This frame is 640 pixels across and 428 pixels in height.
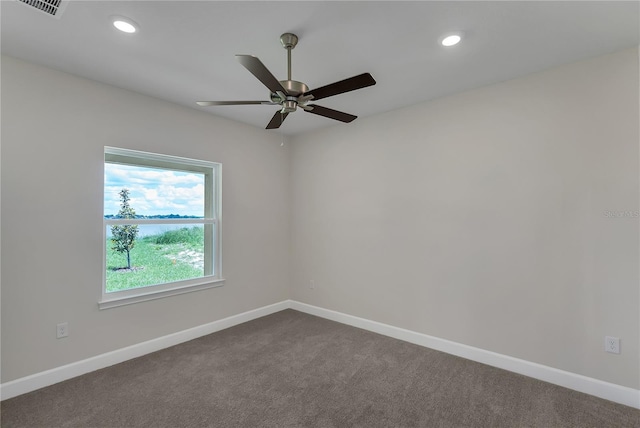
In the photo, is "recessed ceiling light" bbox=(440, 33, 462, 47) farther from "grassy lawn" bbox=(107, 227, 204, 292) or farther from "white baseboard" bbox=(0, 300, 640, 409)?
"grassy lawn" bbox=(107, 227, 204, 292)

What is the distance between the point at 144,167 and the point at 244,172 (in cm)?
117

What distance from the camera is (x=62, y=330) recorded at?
254 cm

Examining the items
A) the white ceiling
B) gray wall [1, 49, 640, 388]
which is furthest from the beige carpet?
the white ceiling

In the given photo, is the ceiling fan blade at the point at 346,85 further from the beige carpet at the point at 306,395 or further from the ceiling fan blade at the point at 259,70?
the beige carpet at the point at 306,395

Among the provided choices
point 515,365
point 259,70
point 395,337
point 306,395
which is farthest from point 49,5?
point 515,365

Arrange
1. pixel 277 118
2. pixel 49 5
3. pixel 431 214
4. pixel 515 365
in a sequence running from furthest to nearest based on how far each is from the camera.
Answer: pixel 431 214 → pixel 515 365 → pixel 277 118 → pixel 49 5

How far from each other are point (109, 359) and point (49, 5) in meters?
2.76

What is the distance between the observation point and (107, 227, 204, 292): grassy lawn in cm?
296

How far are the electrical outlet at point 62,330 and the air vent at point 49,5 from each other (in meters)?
2.32

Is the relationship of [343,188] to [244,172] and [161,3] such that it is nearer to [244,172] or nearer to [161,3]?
[244,172]

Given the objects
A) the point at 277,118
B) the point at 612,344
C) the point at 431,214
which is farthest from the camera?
the point at 431,214

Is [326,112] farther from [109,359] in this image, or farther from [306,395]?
[109,359]

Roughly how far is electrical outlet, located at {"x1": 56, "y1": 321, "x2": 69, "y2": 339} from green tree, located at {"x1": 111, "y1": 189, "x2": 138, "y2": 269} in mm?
675

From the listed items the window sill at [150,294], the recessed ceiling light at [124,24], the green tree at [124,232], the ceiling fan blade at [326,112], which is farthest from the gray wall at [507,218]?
the recessed ceiling light at [124,24]
